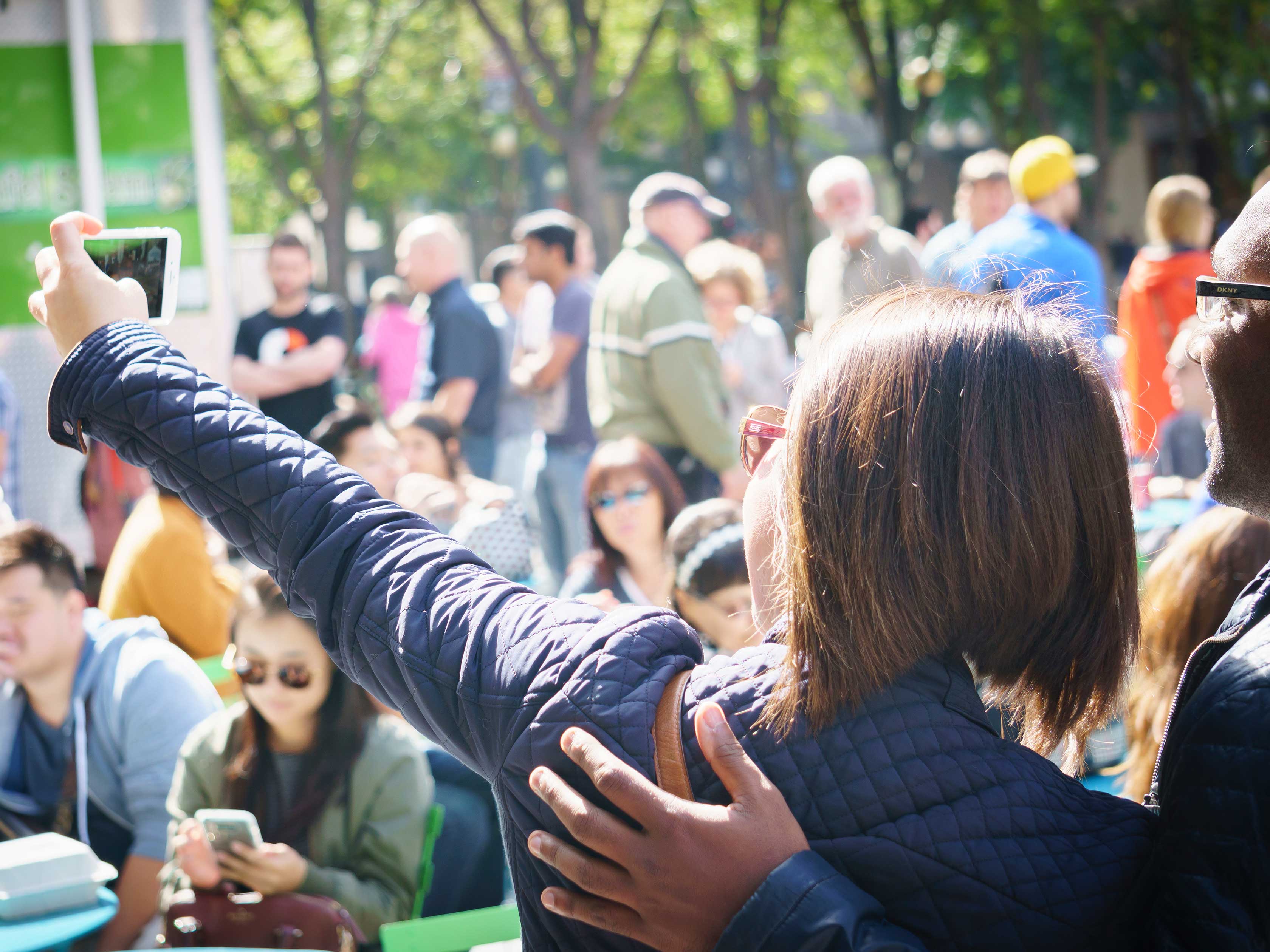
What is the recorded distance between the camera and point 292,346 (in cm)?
670

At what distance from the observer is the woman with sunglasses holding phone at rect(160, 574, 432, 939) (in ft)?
10.3

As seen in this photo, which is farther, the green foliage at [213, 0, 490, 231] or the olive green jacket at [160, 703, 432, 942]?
the green foliage at [213, 0, 490, 231]

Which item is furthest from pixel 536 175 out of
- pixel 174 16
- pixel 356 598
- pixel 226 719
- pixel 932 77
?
pixel 356 598

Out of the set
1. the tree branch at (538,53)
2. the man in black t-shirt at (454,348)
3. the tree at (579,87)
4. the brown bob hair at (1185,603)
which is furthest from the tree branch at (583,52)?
the brown bob hair at (1185,603)

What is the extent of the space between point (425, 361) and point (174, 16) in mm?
2828

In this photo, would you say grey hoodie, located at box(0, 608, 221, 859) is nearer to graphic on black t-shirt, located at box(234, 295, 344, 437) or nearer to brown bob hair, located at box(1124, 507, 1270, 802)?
brown bob hair, located at box(1124, 507, 1270, 802)

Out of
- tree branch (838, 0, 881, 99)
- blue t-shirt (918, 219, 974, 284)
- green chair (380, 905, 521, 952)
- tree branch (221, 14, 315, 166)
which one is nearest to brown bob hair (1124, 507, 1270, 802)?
green chair (380, 905, 521, 952)

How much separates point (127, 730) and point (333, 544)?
7.31 feet

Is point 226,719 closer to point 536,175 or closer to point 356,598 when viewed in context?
point 356,598

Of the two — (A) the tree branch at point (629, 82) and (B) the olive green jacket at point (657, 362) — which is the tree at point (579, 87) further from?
(B) the olive green jacket at point (657, 362)

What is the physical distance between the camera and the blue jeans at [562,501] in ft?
21.3

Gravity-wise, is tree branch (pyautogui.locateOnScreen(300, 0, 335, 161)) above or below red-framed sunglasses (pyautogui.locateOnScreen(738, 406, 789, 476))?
above

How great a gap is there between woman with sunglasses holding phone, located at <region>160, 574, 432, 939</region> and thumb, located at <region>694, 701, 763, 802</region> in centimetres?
213

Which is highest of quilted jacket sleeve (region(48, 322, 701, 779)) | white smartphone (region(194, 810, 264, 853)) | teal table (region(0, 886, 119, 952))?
quilted jacket sleeve (region(48, 322, 701, 779))
